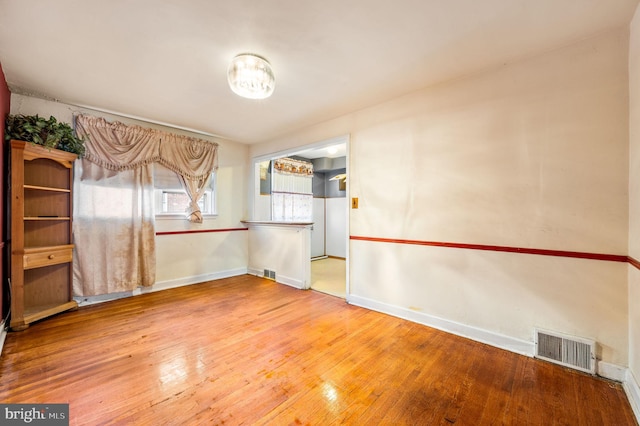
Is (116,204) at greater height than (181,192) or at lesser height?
lesser

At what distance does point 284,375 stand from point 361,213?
200 centimetres

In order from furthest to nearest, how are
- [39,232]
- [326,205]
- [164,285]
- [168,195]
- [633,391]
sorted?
[326,205]
[168,195]
[164,285]
[39,232]
[633,391]

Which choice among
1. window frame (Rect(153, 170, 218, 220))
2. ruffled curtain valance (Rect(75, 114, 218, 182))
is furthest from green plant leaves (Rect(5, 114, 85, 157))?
window frame (Rect(153, 170, 218, 220))

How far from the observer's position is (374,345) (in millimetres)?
2252

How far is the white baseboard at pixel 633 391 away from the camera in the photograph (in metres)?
1.47

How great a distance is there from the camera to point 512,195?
7.16 ft

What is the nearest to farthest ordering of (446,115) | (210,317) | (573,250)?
(573,250) → (446,115) → (210,317)

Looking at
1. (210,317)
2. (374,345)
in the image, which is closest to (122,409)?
(210,317)

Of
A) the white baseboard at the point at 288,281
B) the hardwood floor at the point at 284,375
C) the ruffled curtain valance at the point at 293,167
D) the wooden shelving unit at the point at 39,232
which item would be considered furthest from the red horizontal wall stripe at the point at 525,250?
the wooden shelving unit at the point at 39,232

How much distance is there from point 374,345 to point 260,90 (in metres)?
2.50

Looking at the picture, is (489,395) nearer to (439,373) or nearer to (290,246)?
(439,373)

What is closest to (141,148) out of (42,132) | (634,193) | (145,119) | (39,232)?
(145,119)

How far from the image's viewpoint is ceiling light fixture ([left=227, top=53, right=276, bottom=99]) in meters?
2.11

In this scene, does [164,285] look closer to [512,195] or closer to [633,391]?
[512,195]
